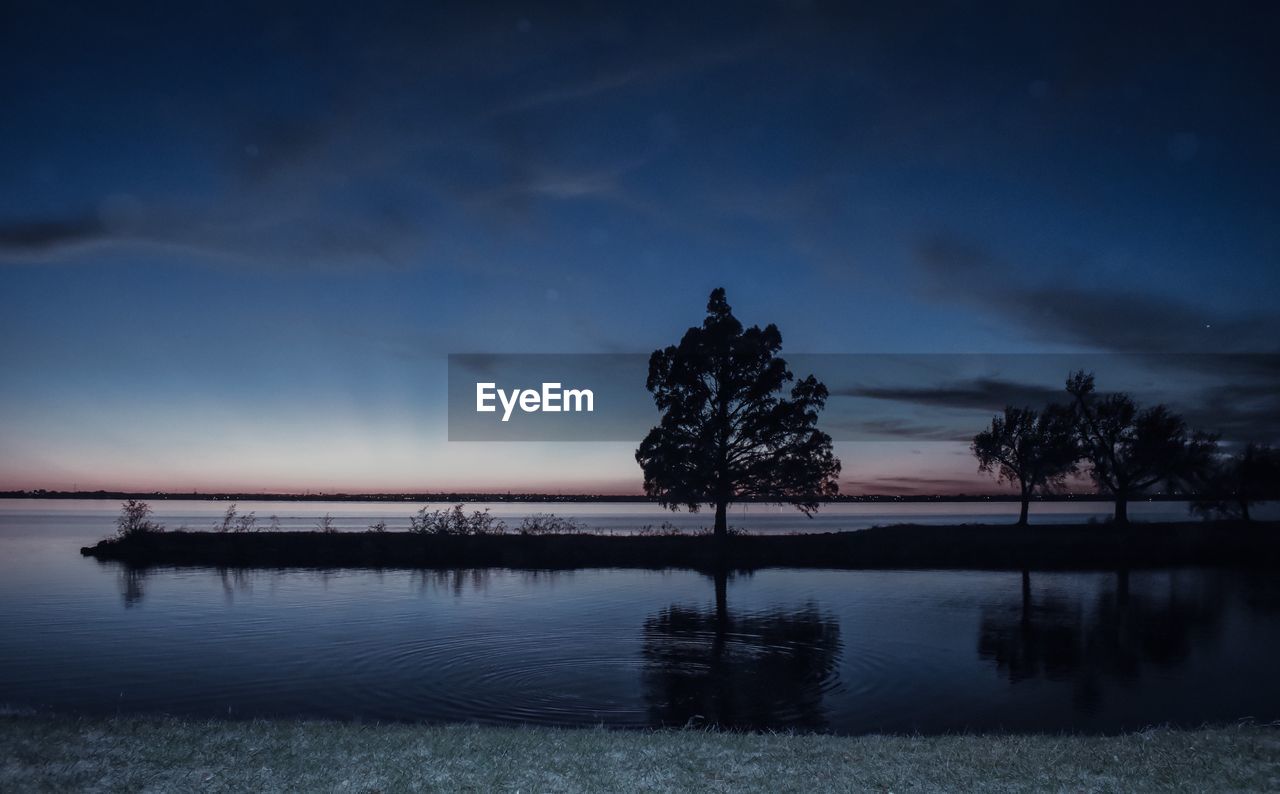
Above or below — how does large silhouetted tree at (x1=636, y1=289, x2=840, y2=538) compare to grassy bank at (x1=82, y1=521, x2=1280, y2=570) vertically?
above

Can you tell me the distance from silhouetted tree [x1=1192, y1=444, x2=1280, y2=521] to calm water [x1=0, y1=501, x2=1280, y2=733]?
34.1m

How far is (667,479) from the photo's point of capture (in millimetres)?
43094

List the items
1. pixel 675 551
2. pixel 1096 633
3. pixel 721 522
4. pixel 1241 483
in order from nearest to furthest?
pixel 1096 633 < pixel 675 551 < pixel 721 522 < pixel 1241 483

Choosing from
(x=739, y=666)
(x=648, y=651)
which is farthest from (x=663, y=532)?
(x=739, y=666)

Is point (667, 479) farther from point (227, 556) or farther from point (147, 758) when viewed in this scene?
point (147, 758)

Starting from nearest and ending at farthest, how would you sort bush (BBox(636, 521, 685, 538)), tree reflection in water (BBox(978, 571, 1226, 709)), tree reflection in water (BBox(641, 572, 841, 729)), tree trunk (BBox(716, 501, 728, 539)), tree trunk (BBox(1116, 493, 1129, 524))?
tree reflection in water (BBox(641, 572, 841, 729))
tree reflection in water (BBox(978, 571, 1226, 709))
tree trunk (BBox(716, 501, 728, 539))
bush (BBox(636, 521, 685, 538))
tree trunk (BBox(1116, 493, 1129, 524))

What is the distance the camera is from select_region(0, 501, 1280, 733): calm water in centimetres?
1438

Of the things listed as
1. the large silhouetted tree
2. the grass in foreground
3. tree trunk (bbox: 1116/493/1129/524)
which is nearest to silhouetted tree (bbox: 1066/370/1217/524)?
tree trunk (bbox: 1116/493/1129/524)

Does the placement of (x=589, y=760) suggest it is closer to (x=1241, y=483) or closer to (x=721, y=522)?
(x=721, y=522)

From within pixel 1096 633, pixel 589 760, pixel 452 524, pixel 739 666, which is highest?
pixel 589 760

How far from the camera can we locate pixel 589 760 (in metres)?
8.66

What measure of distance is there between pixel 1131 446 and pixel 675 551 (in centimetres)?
3867

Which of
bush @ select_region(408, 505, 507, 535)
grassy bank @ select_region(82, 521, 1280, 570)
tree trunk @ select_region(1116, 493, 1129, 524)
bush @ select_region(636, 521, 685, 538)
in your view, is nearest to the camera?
grassy bank @ select_region(82, 521, 1280, 570)

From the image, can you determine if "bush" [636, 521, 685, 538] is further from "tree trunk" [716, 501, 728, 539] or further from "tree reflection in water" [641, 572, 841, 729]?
"tree reflection in water" [641, 572, 841, 729]
